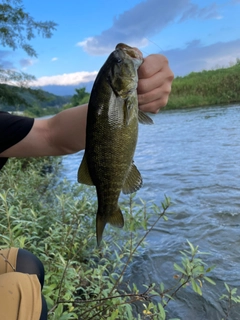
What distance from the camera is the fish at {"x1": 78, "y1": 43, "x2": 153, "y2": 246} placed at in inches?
57.5

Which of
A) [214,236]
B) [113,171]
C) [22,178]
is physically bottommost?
[214,236]

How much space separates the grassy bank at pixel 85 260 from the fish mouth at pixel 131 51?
3.80ft

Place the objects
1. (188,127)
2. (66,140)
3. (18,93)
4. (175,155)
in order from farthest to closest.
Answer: (188,127), (18,93), (175,155), (66,140)

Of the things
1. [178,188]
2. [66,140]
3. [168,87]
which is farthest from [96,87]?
[178,188]

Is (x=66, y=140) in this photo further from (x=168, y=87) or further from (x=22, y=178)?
(x=22, y=178)

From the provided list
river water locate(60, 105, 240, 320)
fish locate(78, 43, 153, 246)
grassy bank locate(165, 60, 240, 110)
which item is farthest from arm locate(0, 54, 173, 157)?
grassy bank locate(165, 60, 240, 110)

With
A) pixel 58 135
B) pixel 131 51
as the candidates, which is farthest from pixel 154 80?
pixel 58 135

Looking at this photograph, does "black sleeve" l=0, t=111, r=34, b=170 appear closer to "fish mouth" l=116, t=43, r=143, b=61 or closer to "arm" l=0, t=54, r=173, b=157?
"arm" l=0, t=54, r=173, b=157

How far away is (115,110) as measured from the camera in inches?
58.6

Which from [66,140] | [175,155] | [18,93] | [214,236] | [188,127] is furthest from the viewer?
[188,127]

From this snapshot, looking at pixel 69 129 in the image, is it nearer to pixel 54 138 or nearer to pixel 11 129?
pixel 54 138

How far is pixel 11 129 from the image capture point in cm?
216

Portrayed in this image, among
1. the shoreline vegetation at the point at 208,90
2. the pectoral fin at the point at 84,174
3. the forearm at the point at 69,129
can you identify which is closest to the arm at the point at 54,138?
the forearm at the point at 69,129

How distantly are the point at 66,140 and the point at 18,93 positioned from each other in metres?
11.3
